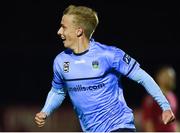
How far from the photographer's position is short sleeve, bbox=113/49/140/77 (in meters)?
6.07

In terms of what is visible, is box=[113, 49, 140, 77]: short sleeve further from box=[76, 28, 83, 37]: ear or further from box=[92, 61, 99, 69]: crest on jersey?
box=[76, 28, 83, 37]: ear

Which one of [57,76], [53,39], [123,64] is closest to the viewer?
[123,64]

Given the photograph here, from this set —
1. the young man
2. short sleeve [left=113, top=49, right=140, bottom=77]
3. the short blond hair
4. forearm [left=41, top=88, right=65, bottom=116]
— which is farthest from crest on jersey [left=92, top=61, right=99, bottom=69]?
forearm [left=41, top=88, right=65, bottom=116]

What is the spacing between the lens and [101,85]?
612 centimetres

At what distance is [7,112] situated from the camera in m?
12.9

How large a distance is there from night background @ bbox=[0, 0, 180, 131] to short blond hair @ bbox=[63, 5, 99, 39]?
6990 millimetres

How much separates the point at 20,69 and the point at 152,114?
435 cm

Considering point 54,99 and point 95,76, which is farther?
point 54,99

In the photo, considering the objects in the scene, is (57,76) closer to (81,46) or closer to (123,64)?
(81,46)

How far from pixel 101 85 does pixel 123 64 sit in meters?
0.25

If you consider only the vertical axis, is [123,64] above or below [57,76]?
above

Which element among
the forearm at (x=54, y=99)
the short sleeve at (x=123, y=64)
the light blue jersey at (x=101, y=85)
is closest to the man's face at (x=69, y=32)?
the light blue jersey at (x=101, y=85)

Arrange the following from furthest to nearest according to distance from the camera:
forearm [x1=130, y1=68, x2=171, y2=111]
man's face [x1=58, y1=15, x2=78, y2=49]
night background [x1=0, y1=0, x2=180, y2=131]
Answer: night background [x1=0, y1=0, x2=180, y2=131] < man's face [x1=58, y1=15, x2=78, y2=49] < forearm [x1=130, y1=68, x2=171, y2=111]

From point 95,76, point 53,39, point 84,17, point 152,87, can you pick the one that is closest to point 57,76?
point 95,76
